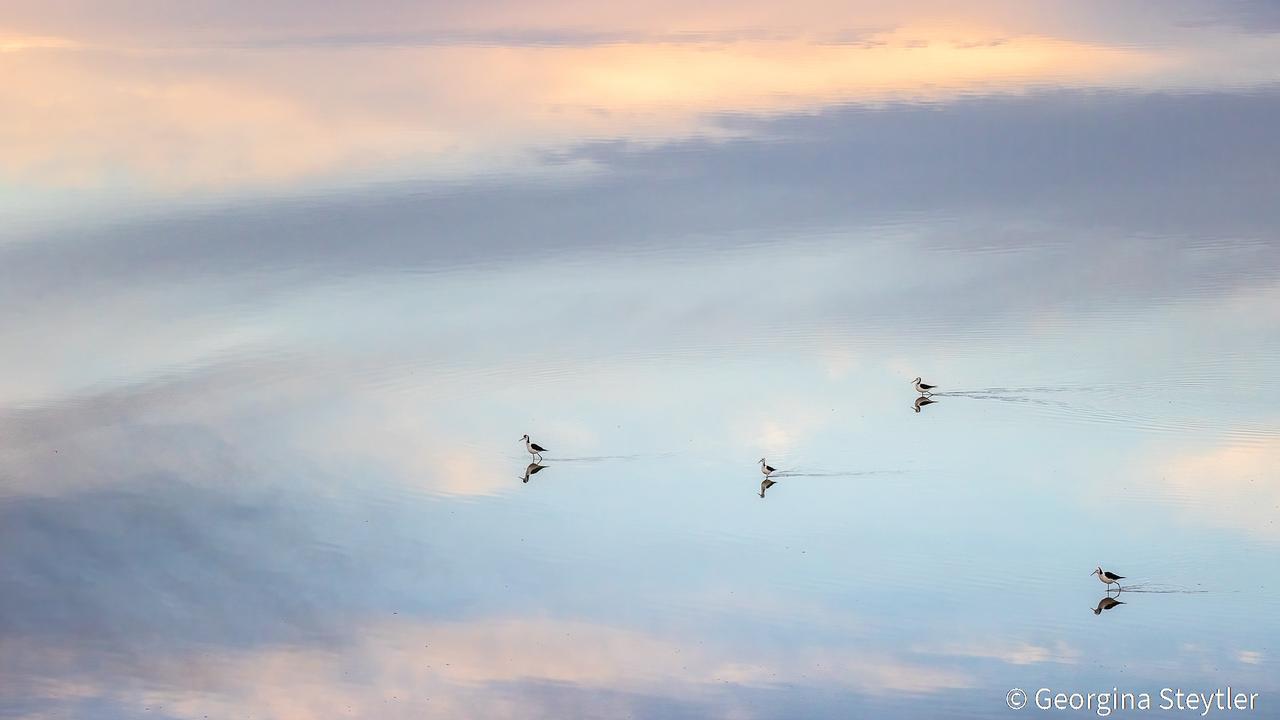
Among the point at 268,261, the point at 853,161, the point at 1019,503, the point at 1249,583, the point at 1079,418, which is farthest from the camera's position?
the point at 853,161

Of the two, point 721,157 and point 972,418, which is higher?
point 721,157

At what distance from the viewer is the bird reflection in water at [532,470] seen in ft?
55.7

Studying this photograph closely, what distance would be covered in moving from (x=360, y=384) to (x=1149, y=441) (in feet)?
26.9

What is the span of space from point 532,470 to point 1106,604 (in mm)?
5608

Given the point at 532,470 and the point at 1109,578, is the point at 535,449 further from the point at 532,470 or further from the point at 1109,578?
the point at 1109,578

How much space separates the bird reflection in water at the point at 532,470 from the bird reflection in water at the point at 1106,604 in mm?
5455

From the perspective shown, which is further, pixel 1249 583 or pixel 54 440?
pixel 54 440

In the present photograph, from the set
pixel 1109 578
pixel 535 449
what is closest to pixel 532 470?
pixel 535 449

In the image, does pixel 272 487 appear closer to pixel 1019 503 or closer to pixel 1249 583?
pixel 1019 503

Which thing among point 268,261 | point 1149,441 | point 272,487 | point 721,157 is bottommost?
point 272,487

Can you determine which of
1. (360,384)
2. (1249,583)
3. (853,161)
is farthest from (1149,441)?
(360,384)

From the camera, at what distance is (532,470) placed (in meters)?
17.0

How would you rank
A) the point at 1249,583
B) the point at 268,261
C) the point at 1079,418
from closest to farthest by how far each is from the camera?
1. the point at 1249,583
2. the point at 1079,418
3. the point at 268,261

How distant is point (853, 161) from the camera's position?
22.0 metres
